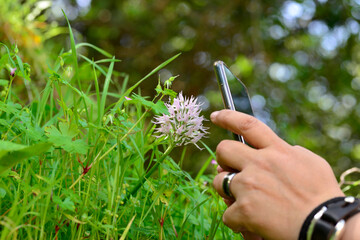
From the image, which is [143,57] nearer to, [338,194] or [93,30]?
[93,30]

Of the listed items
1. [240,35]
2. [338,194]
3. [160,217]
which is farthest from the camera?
[240,35]

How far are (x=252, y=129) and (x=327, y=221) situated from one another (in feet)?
0.58

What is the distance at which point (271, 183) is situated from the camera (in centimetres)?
59

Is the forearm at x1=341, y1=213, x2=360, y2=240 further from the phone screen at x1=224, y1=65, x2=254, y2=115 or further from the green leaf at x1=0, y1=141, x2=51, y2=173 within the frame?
the green leaf at x1=0, y1=141, x2=51, y2=173

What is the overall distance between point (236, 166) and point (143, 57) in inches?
131

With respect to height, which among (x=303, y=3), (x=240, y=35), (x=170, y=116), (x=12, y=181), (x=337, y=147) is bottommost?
(x=337, y=147)

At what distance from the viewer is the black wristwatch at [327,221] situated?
0.55 meters

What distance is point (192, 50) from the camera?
3.95 metres

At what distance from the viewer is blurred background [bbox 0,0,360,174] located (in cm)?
369

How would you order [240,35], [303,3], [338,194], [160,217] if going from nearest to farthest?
[338,194] < [160,217] < [303,3] < [240,35]

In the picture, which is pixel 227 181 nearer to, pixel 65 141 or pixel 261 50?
pixel 65 141

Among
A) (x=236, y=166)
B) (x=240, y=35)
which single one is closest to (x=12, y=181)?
(x=236, y=166)

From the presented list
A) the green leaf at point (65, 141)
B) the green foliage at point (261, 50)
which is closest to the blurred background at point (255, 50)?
the green foliage at point (261, 50)

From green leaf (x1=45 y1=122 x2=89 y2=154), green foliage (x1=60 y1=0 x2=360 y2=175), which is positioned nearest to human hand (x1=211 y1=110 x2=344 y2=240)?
green leaf (x1=45 y1=122 x2=89 y2=154)
